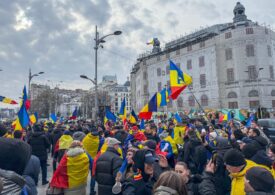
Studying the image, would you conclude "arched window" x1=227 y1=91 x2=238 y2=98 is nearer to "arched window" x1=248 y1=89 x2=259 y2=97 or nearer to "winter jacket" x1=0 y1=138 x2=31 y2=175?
"arched window" x1=248 y1=89 x2=259 y2=97

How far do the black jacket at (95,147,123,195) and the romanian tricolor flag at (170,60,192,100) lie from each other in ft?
19.1

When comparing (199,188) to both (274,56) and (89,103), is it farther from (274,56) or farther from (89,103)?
(89,103)

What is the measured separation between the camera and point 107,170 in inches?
168

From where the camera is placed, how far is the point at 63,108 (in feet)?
362

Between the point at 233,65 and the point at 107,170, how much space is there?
37.4 m

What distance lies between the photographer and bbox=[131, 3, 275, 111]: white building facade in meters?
35.1

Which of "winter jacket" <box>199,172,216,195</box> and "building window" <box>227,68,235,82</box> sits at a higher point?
"building window" <box>227,68,235,82</box>

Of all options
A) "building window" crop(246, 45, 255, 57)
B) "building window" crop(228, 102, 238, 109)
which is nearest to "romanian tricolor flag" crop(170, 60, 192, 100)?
"building window" crop(228, 102, 238, 109)

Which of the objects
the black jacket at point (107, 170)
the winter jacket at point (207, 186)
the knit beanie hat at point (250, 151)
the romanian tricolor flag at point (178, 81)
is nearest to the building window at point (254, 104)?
the romanian tricolor flag at point (178, 81)

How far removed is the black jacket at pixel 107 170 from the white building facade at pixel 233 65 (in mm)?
34711

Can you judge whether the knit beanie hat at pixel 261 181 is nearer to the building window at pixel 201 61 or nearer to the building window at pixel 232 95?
the building window at pixel 232 95

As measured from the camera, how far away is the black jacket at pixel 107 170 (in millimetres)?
4219

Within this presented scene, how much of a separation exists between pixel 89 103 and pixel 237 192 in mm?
75349

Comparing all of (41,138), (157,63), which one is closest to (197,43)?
(157,63)
